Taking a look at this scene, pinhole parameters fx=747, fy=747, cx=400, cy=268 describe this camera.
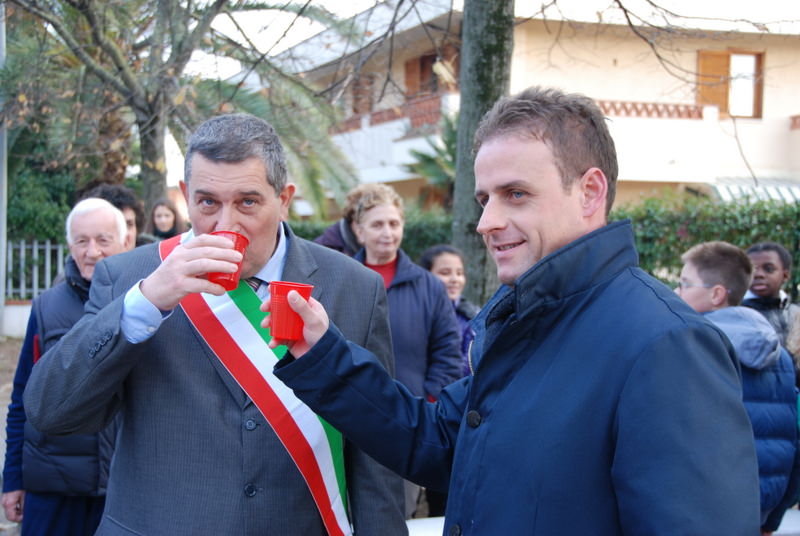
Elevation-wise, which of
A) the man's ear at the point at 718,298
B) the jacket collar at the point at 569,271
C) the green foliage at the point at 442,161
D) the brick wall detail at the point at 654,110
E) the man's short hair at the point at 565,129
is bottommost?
the man's ear at the point at 718,298

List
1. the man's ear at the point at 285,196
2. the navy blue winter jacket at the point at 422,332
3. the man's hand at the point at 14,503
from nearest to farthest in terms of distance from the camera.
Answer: the man's ear at the point at 285,196
the man's hand at the point at 14,503
the navy blue winter jacket at the point at 422,332

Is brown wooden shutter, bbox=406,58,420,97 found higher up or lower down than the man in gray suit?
higher up

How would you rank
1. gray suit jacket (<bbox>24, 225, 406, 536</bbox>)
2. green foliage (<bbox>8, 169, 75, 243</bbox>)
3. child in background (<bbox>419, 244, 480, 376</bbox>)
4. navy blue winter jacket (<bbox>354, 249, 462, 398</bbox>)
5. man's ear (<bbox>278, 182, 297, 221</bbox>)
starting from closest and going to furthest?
gray suit jacket (<bbox>24, 225, 406, 536</bbox>), man's ear (<bbox>278, 182, 297, 221</bbox>), navy blue winter jacket (<bbox>354, 249, 462, 398</bbox>), child in background (<bbox>419, 244, 480, 376</bbox>), green foliage (<bbox>8, 169, 75, 243</bbox>)

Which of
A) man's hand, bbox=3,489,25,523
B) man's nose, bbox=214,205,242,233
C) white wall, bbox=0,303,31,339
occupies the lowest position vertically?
white wall, bbox=0,303,31,339

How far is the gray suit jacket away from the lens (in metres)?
1.99

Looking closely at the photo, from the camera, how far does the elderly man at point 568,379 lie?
4.53 ft

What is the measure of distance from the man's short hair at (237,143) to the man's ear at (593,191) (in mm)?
999

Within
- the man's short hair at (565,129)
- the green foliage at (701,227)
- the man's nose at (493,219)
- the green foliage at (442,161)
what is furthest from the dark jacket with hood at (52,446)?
the green foliage at (442,161)

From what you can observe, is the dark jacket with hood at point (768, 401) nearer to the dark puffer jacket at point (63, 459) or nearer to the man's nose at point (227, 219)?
the man's nose at point (227, 219)

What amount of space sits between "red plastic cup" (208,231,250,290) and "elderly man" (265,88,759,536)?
180mm

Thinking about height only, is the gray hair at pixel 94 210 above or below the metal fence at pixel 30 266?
above

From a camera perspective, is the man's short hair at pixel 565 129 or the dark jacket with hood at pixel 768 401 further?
the dark jacket with hood at pixel 768 401

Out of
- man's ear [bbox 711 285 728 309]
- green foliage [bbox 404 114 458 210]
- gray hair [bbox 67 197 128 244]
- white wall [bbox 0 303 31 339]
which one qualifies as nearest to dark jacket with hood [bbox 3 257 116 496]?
gray hair [bbox 67 197 128 244]

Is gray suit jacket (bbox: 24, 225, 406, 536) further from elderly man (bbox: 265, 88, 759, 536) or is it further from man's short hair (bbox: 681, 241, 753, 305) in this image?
man's short hair (bbox: 681, 241, 753, 305)
